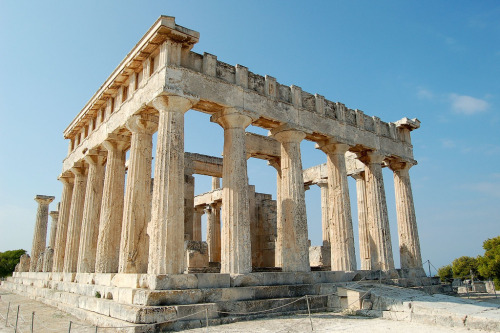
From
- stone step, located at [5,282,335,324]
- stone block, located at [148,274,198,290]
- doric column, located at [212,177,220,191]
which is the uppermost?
doric column, located at [212,177,220,191]

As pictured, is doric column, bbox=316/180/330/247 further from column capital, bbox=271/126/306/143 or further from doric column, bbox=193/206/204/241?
column capital, bbox=271/126/306/143

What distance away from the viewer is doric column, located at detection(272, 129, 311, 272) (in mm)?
14953

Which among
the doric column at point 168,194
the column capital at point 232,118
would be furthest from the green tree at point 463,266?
the doric column at point 168,194

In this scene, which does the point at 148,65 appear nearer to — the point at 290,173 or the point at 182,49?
the point at 182,49

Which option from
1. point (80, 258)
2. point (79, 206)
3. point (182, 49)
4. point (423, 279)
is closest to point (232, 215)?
point (182, 49)

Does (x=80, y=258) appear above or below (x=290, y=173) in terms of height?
below

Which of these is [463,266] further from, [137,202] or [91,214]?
[137,202]

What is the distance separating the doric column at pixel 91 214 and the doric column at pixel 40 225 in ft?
49.8

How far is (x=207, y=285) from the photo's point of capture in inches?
460

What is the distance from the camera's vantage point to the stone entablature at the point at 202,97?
1313 centimetres

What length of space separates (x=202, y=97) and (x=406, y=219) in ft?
45.1

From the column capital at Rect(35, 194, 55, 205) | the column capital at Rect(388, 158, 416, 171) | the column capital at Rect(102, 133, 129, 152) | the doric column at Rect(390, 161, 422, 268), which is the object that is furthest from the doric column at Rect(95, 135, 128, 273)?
the column capital at Rect(35, 194, 55, 205)

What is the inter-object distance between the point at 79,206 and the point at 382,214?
15.5 metres

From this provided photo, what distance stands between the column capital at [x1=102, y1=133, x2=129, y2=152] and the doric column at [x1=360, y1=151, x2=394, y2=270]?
11.7 meters
